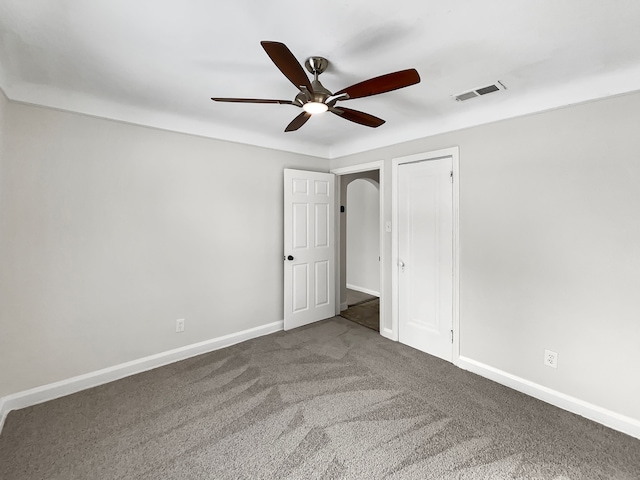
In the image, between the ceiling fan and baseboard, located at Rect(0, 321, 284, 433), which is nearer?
the ceiling fan

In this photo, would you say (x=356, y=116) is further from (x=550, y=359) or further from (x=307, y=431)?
(x=550, y=359)

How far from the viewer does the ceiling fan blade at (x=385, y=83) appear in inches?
58.6

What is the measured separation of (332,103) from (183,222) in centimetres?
194

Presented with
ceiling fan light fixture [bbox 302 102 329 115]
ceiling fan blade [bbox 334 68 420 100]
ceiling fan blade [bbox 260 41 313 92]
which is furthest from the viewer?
ceiling fan light fixture [bbox 302 102 329 115]

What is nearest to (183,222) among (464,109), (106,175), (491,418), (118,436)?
(106,175)

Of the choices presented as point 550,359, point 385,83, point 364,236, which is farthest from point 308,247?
point 550,359

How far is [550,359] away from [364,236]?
3.78m

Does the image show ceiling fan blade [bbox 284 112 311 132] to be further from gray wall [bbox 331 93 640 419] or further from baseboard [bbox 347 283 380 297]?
baseboard [bbox 347 283 380 297]

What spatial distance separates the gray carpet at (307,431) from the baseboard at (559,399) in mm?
74

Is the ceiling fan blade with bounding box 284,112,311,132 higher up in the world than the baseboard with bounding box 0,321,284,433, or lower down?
higher up

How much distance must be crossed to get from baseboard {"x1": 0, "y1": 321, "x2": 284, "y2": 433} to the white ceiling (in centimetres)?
218

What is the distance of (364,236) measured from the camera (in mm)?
5828

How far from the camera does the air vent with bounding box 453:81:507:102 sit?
7.22ft

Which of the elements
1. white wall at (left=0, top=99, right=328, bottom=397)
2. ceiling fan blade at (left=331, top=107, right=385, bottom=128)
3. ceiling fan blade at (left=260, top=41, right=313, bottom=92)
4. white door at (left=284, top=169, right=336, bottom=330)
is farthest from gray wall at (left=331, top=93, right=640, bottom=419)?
white wall at (left=0, top=99, right=328, bottom=397)
